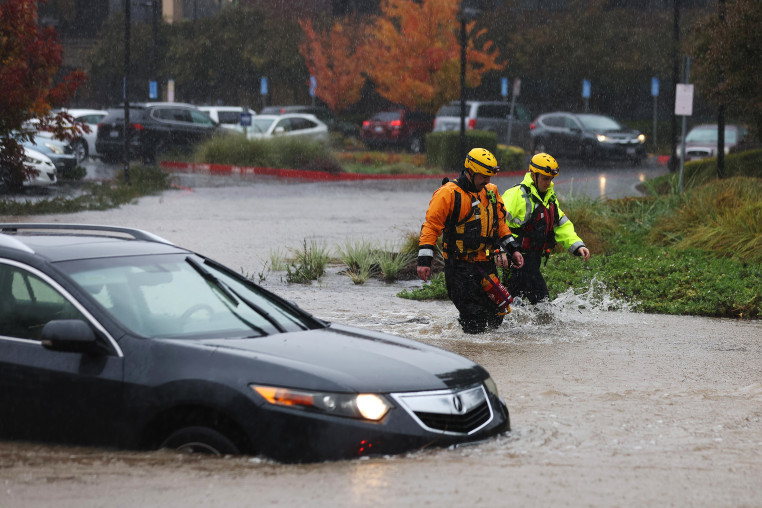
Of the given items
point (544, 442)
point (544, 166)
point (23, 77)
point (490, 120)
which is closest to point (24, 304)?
point (544, 442)

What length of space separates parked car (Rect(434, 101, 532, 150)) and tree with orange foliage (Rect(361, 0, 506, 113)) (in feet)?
7.77

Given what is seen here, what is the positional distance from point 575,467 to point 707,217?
11.1 m

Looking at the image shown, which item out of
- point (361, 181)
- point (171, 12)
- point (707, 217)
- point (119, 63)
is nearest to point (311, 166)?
point (361, 181)

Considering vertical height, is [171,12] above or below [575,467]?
above

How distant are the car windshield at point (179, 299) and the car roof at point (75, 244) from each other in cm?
8

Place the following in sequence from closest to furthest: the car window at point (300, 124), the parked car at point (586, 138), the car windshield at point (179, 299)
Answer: the car windshield at point (179, 299)
the car window at point (300, 124)
the parked car at point (586, 138)

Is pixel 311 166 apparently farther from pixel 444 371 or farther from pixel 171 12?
pixel 171 12

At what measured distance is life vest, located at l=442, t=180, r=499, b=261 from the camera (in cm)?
973

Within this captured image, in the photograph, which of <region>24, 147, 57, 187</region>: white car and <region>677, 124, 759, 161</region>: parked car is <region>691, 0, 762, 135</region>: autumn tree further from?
<region>677, 124, 759, 161</region>: parked car

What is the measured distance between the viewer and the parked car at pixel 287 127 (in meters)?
36.4

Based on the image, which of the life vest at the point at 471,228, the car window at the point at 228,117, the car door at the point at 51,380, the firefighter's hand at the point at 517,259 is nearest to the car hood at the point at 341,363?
the car door at the point at 51,380

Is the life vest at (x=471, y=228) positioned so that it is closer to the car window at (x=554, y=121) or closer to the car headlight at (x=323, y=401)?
the car headlight at (x=323, y=401)

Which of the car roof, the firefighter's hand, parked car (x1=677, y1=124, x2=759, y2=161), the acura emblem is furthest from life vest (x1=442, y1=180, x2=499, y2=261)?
parked car (x1=677, y1=124, x2=759, y2=161)

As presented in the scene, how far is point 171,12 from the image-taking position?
6400 cm
